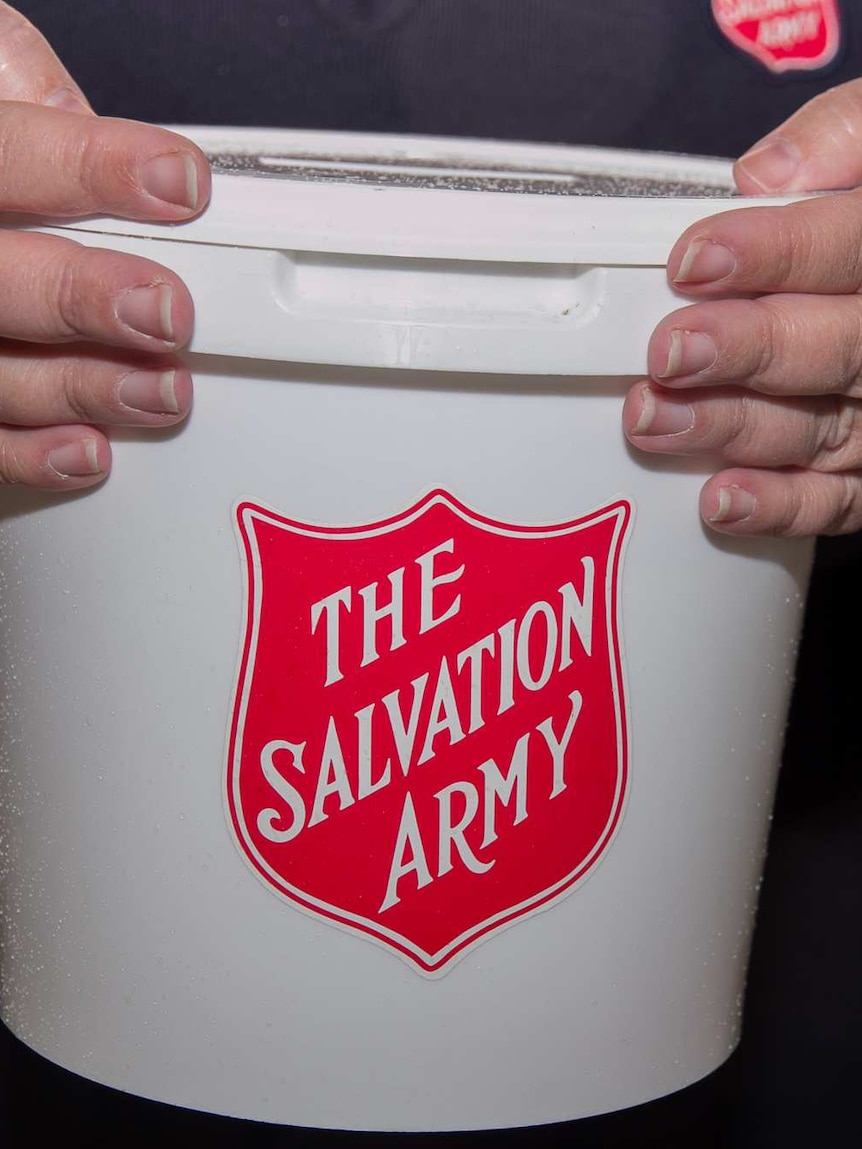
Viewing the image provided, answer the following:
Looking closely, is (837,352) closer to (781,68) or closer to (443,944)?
(443,944)

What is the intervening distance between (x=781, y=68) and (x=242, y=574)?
28.8 inches

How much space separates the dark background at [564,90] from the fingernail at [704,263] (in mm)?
577

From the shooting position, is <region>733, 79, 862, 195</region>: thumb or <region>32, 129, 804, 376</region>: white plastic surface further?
<region>733, 79, 862, 195</region>: thumb

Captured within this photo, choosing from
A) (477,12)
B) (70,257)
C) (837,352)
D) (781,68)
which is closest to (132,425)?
(70,257)

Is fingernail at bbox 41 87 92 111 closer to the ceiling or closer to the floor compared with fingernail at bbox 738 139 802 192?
closer to the ceiling

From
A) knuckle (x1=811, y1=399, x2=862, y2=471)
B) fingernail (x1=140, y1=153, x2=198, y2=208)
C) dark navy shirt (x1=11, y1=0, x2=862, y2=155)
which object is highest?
dark navy shirt (x1=11, y1=0, x2=862, y2=155)

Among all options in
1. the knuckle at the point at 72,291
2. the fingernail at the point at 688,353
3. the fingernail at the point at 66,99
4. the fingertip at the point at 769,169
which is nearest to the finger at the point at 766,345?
the fingernail at the point at 688,353

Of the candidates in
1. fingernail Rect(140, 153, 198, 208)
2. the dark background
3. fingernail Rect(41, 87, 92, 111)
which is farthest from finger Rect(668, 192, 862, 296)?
the dark background

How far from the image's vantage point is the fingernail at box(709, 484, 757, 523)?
55 cm

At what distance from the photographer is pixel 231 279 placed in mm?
501

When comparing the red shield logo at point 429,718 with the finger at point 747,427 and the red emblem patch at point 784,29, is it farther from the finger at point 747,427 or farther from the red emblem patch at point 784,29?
the red emblem patch at point 784,29

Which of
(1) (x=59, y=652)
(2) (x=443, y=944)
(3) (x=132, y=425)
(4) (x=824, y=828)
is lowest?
(4) (x=824, y=828)

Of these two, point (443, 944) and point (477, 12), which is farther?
point (477, 12)

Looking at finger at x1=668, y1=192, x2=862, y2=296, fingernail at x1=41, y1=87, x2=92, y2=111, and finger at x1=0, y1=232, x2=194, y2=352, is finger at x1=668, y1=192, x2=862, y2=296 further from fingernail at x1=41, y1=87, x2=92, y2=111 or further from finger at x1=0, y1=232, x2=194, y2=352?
fingernail at x1=41, y1=87, x2=92, y2=111
